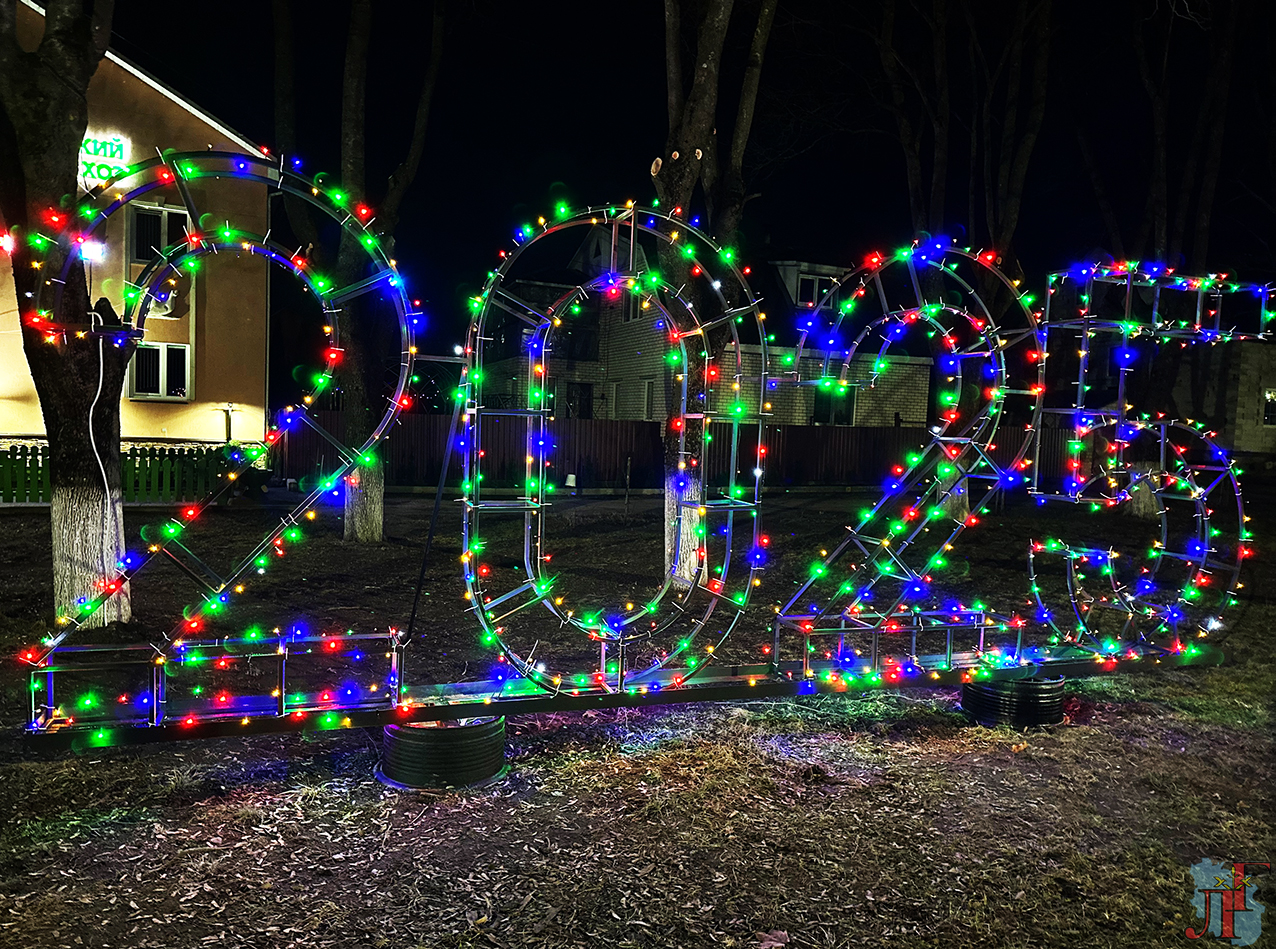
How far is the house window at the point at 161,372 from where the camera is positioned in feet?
66.8

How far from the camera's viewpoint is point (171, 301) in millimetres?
19766

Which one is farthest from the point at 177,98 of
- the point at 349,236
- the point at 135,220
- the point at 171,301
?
the point at 349,236

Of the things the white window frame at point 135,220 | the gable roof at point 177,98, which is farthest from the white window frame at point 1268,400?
the white window frame at point 135,220

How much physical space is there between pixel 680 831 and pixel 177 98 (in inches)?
831

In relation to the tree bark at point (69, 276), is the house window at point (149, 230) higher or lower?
higher

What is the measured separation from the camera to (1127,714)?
6949 mm

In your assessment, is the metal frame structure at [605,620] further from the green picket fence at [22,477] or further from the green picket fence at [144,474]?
the green picket fence at [22,477]

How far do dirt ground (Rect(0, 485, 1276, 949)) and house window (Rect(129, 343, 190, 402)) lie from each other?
588 inches

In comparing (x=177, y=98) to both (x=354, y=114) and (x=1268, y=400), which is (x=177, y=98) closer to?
(x=354, y=114)

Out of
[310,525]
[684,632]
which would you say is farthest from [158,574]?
[684,632]

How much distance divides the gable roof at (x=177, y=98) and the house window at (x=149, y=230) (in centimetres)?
208

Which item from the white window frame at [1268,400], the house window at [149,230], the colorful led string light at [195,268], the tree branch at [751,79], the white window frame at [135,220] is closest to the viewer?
the colorful led string light at [195,268]

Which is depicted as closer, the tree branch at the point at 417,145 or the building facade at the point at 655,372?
the tree branch at the point at 417,145

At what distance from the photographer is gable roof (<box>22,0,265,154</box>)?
1928 centimetres
